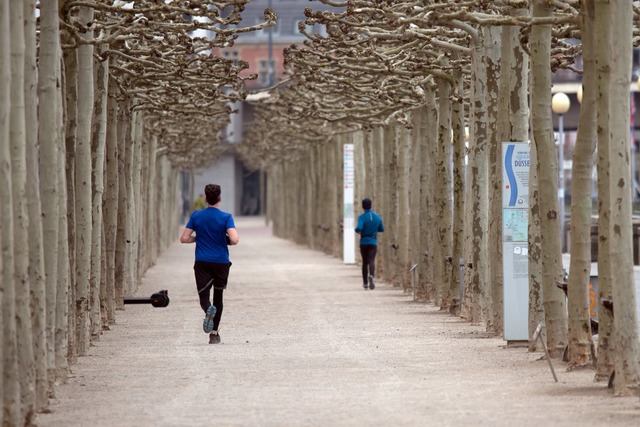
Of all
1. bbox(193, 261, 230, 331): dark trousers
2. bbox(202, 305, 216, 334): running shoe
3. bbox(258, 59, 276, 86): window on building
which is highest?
bbox(258, 59, 276, 86): window on building

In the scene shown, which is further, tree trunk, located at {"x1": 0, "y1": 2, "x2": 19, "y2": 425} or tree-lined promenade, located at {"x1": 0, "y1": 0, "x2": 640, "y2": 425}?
tree-lined promenade, located at {"x1": 0, "y1": 0, "x2": 640, "y2": 425}

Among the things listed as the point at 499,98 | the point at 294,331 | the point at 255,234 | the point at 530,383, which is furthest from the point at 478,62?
the point at 255,234

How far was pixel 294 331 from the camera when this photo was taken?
2378 cm

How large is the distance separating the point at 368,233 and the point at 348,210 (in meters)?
13.7

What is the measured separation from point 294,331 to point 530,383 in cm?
817

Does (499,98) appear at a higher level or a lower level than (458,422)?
higher

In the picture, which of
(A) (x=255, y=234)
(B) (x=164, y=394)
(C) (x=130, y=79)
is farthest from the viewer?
(A) (x=255, y=234)

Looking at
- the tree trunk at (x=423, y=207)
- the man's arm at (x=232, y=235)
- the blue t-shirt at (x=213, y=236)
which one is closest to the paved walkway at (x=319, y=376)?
the blue t-shirt at (x=213, y=236)

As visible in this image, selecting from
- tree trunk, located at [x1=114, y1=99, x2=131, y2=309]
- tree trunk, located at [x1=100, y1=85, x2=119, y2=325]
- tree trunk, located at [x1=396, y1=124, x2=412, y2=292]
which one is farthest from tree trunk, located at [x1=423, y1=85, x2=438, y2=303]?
A: tree trunk, located at [x1=100, y1=85, x2=119, y2=325]

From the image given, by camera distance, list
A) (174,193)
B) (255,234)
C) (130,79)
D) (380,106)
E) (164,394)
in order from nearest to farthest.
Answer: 1. (164,394)
2. (130,79)
3. (380,106)
4. (174,193)
5. (255,234)

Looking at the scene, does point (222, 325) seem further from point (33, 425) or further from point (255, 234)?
point (255, 234)

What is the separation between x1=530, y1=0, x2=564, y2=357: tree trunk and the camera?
1862 centimetres

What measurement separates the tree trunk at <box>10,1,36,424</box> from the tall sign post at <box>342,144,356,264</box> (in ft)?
115

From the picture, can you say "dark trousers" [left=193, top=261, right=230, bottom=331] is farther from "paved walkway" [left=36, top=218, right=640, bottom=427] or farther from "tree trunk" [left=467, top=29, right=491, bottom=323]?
"tree trunk" [left=467, top=29, right=491, bottom=323]
